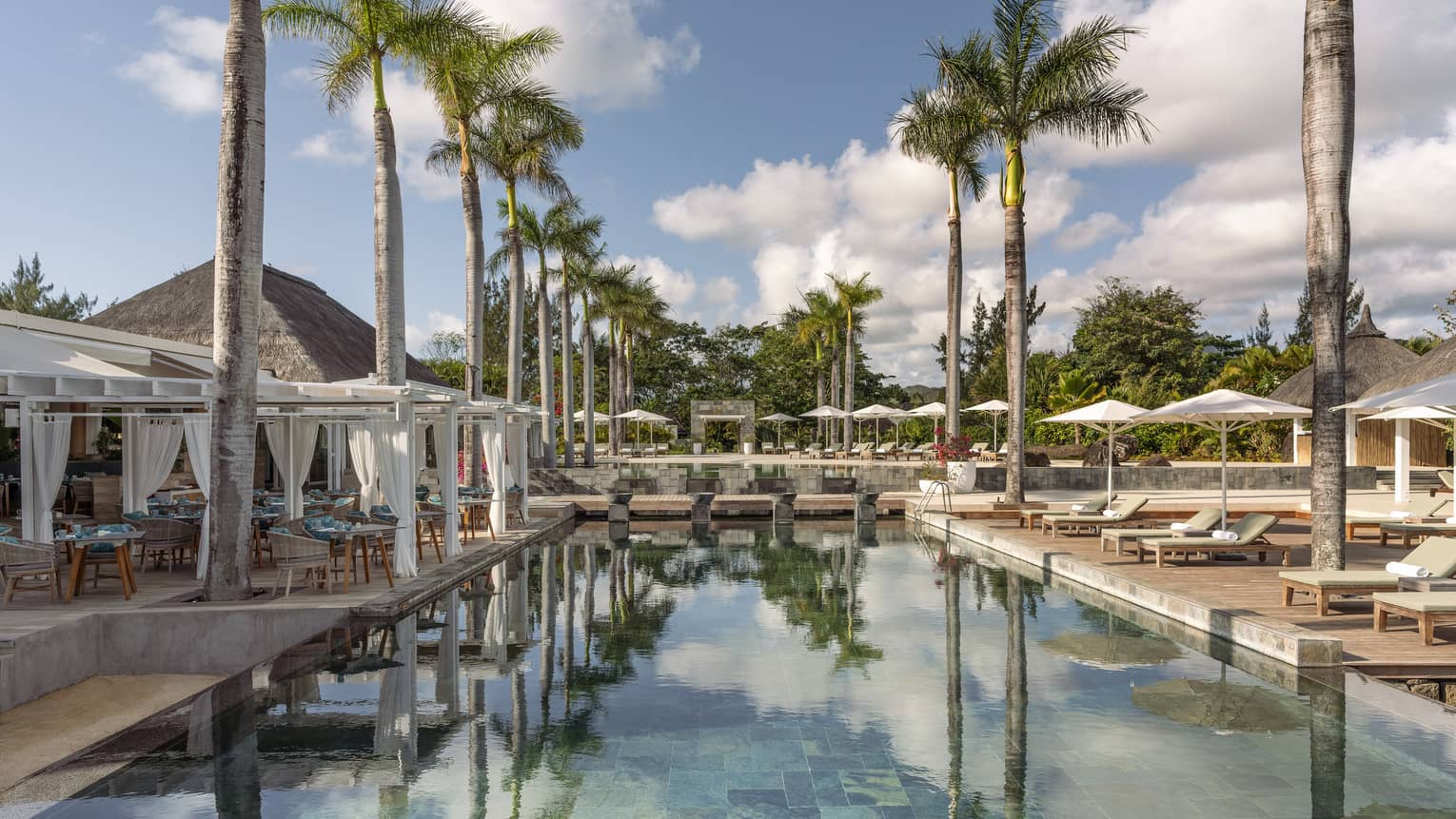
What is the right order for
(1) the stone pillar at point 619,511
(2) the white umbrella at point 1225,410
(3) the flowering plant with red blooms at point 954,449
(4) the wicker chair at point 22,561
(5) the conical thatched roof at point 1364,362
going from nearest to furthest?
(4) the wicker chair at point 22,561
(2) the white umbrella at point 1225,410
(1) the stone pillar at point 619,511
(3) the flowering plant with red blooms at point 954,449
(5) the conical thatched roof at point 1364,362

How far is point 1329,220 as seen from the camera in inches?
313

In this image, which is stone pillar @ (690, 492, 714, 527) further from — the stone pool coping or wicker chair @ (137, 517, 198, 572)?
wicker chair @ (137, 517, 198, 572)

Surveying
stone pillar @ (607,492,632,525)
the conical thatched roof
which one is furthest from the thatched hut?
stone pillar @ (607,492,632,525)

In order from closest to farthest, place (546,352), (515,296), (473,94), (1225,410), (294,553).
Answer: (294,553) < (1225,410) < (473,94) < (515,296) < (546,352)

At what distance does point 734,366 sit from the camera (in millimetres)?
47312

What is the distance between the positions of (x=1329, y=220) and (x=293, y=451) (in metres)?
12.3

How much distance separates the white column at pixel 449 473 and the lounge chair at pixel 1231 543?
8017 mm

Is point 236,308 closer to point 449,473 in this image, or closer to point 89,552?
point 89,552

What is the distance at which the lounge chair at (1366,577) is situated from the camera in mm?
6871

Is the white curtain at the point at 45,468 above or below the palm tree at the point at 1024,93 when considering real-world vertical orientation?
below

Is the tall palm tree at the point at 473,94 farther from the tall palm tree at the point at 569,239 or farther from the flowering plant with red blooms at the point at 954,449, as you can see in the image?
the flowering plant with red blooms at the point at 954,449

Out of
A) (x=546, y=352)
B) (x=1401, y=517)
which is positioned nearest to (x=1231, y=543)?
(x=1401, y=517)

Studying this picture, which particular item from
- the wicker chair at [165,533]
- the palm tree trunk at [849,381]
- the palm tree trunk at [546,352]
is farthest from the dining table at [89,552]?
the palm tree trunk at [849,381]

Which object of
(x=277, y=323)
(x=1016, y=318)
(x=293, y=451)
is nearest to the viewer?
(x=293, y=451)
